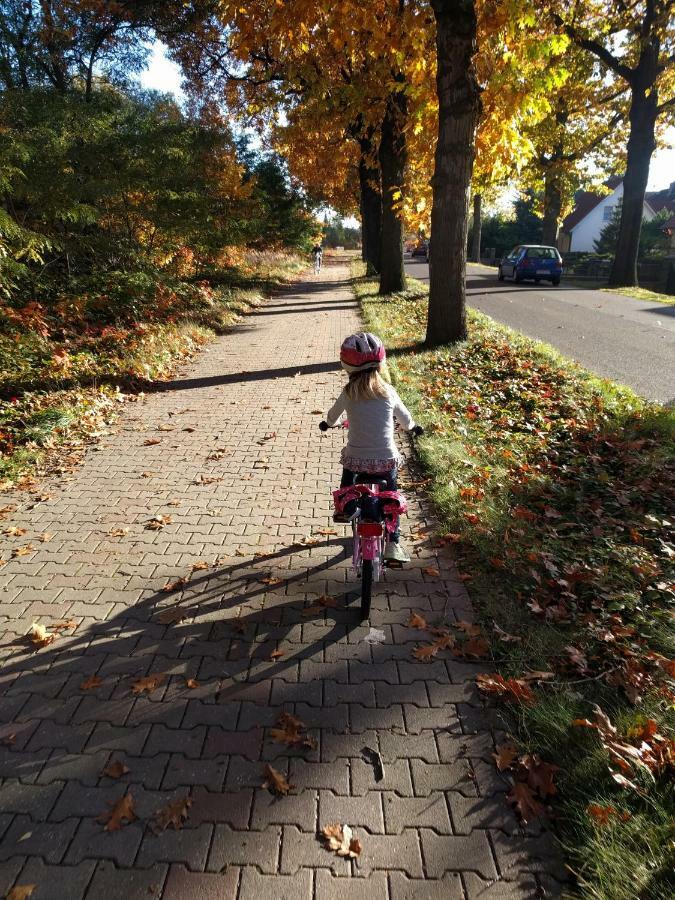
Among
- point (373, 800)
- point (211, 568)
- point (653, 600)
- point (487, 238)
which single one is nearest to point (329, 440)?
point (211, 568)

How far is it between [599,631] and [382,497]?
1500 millimetres

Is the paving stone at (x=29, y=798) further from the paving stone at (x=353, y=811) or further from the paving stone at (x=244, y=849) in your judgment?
the paving stone at (x=353, y=811)

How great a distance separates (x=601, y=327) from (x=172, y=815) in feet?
44.5

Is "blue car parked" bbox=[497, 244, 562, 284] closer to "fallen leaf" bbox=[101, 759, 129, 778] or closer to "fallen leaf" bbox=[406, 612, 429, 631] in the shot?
"fallen leaf" bbox=[406, 612, 429, 631]

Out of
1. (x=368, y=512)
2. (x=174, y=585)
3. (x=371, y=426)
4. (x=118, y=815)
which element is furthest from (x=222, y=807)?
(x=371, y=426)

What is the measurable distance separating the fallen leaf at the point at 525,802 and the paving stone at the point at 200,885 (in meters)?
1.08

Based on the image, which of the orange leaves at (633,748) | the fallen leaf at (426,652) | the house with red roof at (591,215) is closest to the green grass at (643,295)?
the fallen leaf at (426,652)

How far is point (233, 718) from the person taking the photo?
9.34 feet

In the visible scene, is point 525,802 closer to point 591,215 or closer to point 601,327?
point 601,327

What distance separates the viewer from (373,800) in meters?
2.40

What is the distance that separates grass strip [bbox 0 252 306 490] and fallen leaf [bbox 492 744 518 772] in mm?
5072

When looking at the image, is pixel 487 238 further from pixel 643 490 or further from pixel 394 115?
pixel 643 490

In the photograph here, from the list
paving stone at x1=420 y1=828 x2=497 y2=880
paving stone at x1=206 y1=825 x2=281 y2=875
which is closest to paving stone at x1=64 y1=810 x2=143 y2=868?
paving stone at x1=206 y1=825 x2=281 y2=875

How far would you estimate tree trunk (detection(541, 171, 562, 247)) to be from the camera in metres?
28.0
